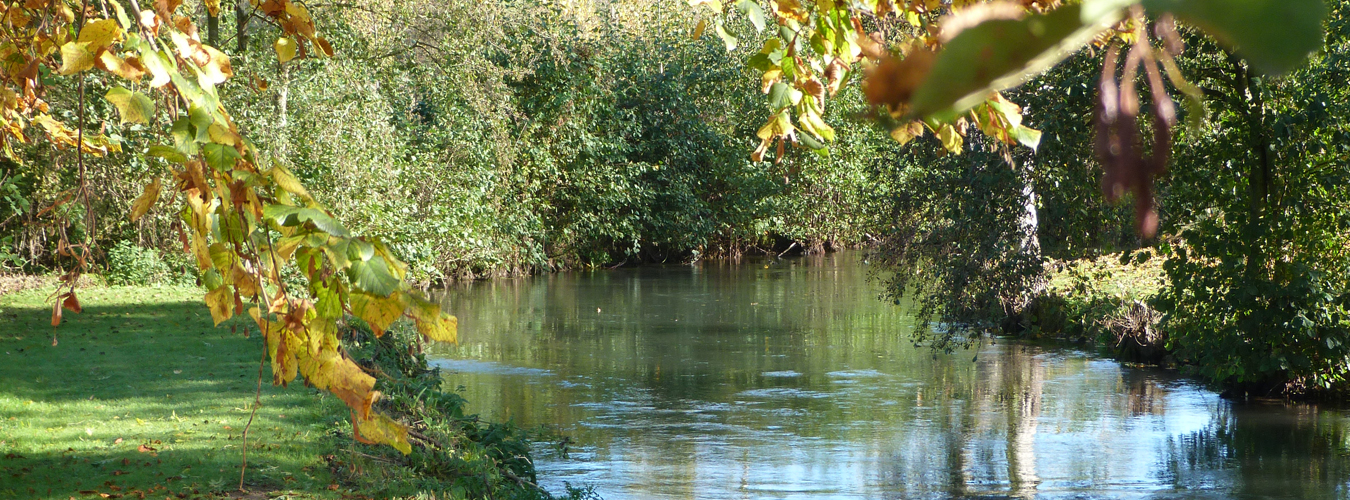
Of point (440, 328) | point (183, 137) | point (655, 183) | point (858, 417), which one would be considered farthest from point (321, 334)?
point (655, 183)

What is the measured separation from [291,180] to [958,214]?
8.47m

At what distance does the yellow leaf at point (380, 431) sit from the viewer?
2373 mm

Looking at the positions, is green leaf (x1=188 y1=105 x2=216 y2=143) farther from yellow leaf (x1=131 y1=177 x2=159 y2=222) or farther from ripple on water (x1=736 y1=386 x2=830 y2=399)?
ripple on water (x1=736 y1=386 x2=830 y2=399)

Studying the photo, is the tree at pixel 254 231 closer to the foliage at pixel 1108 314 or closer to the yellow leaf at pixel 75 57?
the yellow leaf at pixel 75 57

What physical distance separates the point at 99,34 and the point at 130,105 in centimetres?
22

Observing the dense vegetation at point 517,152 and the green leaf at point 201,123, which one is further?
the dense vegetation at point 517,152

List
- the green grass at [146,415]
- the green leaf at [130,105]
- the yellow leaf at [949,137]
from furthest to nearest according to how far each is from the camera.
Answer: the green grass at [146,415], the yellow leaf at [949,137], the green leaf at [130,105]

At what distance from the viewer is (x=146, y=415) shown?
667 cm

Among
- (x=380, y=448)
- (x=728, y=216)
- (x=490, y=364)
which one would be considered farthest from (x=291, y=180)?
(x=728, y=216)

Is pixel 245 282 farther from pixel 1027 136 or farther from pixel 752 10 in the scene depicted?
pixel 1027 136

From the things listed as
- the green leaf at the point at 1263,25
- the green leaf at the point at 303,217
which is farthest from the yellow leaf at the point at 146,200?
the green leaf at the point at 1263,25

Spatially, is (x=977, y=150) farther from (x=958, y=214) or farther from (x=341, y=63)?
(x=341, y=63)

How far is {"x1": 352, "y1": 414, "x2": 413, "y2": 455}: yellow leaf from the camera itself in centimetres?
237

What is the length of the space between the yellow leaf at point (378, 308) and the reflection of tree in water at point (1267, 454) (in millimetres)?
7003
